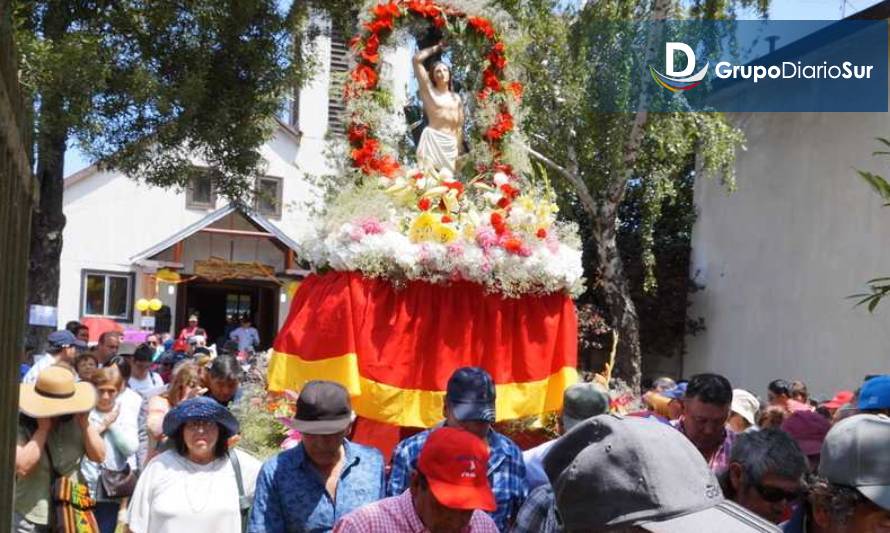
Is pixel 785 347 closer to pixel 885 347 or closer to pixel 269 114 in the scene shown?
pixel 885 347

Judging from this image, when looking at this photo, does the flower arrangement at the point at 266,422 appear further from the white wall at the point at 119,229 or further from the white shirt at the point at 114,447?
the white wall at the point at 119,229

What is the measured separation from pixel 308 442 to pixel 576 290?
439 centimetres

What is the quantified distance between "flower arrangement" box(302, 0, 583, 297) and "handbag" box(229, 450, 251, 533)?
2688mm

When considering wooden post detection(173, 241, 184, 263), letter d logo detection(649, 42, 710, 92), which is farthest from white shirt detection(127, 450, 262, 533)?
wooden post detection(173, 241, 184, 263)

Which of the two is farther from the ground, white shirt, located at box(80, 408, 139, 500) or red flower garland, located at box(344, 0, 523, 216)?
red flower garland, located at box(344, 0, 523, 216)

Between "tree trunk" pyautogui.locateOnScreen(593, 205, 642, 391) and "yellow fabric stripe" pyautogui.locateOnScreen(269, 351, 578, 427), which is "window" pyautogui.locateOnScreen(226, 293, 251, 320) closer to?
"tree trunk" pyautogui.locateOnScreen(593, 205, 642, 391)

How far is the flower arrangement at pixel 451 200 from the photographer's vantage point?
7840 millimetres

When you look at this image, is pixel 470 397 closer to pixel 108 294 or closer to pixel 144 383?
pixel 144 383

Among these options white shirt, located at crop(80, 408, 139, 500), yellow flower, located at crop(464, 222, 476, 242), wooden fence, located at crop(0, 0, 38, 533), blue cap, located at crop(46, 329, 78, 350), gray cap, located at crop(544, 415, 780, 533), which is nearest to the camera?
gray cap, located at crop(544, 415, 780, 533)

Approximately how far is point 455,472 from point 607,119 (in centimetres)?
1572

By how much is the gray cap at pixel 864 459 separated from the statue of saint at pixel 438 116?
6387 millimetres

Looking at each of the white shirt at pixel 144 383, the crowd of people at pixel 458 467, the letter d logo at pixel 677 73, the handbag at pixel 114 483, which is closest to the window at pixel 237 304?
the letter d logo at pixel 677 73

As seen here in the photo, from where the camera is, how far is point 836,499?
2.87 metres

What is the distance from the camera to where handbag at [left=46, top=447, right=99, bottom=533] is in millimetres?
5797
